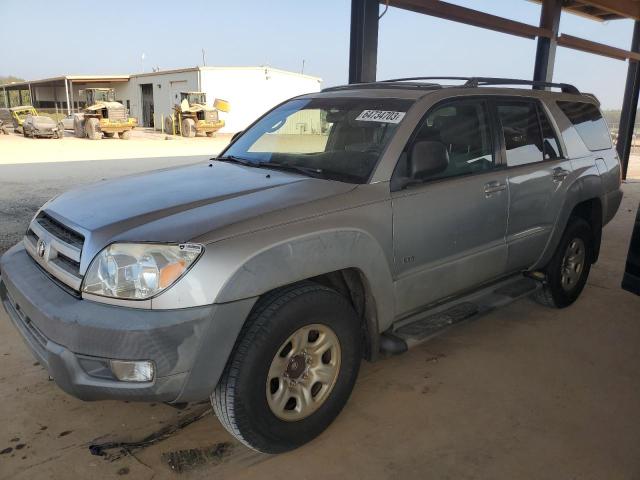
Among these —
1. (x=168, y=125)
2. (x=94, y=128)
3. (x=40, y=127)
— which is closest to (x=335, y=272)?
(x=94, y=128)

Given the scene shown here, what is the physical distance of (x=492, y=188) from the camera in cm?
336

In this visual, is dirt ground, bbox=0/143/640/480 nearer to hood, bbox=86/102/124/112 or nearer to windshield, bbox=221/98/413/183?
windshield, bbox=221/98/413/183

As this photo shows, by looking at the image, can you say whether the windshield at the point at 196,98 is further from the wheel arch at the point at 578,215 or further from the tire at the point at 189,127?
the wheel arch at the point at 578,215

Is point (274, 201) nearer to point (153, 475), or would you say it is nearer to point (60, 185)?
point (153, 475)

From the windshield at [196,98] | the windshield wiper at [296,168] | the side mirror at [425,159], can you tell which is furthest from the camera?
the windshield at [196,98]

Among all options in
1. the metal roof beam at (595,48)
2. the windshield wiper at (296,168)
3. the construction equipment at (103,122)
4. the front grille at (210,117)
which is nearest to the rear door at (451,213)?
the windshield wiper at (296,168)

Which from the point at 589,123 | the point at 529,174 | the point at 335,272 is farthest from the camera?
the point at 589,123

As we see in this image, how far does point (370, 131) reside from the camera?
3102 mm

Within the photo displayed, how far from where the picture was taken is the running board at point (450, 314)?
9.51 feet

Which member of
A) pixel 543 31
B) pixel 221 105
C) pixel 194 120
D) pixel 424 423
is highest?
pixel 543 31

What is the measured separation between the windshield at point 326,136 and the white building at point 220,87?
33.4 m

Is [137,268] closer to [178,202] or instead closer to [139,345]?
[139,345]

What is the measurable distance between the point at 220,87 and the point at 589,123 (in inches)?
1337

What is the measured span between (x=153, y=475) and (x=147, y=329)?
804 millimetres
